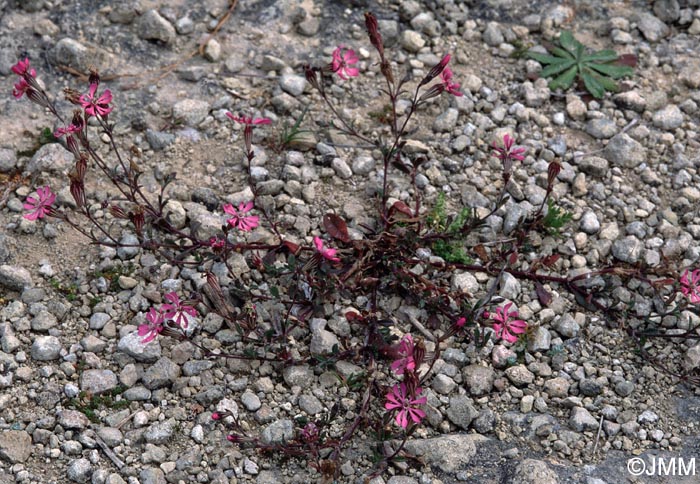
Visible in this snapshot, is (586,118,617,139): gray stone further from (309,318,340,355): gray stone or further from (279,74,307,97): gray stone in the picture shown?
(309,318,340,355): gray stone

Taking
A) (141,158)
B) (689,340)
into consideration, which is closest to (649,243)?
(689,340)

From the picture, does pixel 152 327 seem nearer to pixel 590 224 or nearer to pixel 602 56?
pixel 590 224

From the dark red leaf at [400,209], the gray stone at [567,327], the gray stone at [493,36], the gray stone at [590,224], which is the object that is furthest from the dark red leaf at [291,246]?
the gray stone at [493,36]

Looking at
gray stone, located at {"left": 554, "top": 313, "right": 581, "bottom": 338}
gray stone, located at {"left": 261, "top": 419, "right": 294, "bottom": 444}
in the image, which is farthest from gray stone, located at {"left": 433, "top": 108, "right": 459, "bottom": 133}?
gray stone, located at {"left": 261, "top": 419, "right": 294, "bottom": 444}

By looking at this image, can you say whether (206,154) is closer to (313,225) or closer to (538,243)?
(313,225)

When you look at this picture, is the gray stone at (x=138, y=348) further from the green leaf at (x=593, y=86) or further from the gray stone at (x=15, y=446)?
the green leaf at (x=593, y=86)
